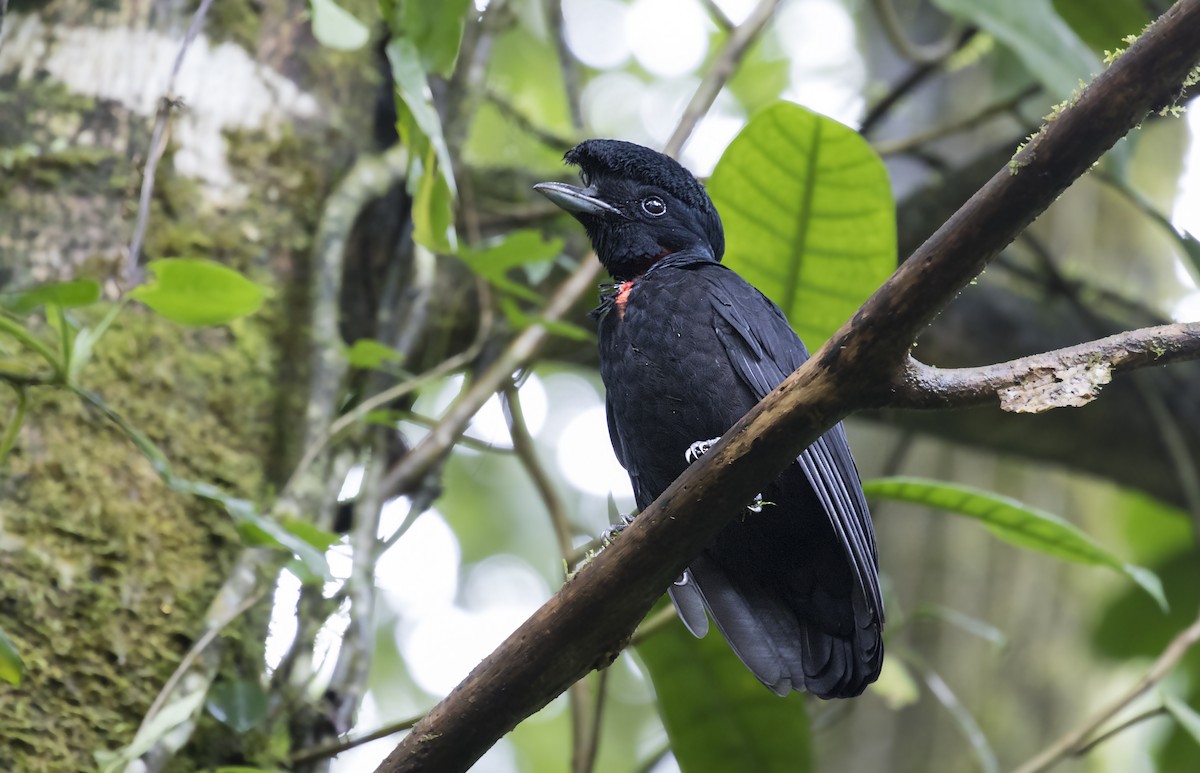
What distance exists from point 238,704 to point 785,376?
4.48ft

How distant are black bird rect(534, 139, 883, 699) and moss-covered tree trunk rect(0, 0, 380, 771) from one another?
0.86 m

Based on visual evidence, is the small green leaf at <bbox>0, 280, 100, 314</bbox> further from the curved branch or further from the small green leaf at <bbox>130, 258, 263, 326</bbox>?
the curved branch

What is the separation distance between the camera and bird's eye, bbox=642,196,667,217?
9.20 ft

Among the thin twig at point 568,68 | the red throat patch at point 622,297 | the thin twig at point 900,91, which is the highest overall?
the thin twig at point 568,68

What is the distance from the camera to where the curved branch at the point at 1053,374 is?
1520 mm

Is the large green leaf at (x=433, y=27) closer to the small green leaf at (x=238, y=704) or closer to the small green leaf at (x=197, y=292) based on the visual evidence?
the small green leaf at (x=197, y=292)

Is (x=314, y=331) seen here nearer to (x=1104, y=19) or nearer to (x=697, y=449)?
(x=697, y=449)

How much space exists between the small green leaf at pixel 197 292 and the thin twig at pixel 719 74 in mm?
1564

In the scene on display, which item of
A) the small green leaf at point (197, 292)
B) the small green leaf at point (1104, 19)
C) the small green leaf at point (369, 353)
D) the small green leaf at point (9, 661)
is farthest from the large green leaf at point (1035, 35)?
the small green leaf at point (9, 661)

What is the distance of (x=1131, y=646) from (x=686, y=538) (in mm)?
3273

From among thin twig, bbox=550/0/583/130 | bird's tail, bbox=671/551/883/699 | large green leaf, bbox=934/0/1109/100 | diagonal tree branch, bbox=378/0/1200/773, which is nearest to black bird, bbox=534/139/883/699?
bird's tail, bbox=671/551/883/699

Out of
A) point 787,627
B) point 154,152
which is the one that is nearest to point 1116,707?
point 787,627

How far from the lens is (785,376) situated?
2.38m

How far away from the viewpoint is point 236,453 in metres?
2.62
